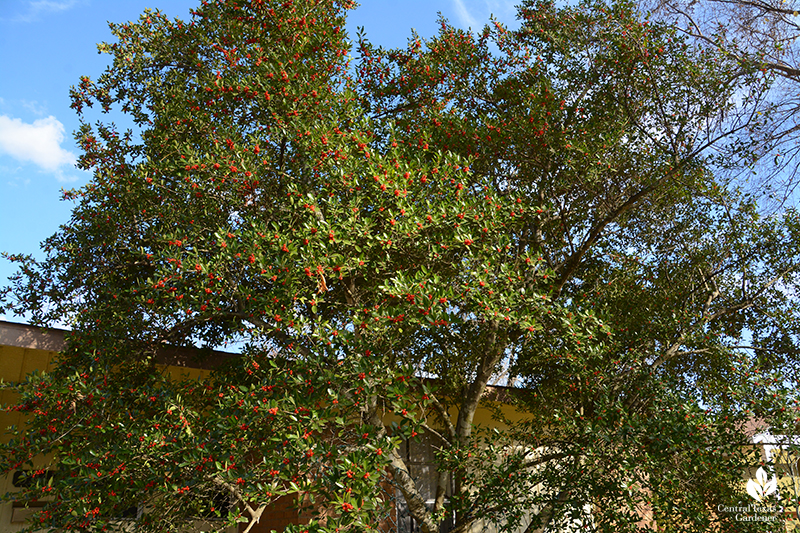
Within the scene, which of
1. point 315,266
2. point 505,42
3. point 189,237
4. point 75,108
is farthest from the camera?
point 505,42

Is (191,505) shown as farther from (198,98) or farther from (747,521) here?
(747,521)

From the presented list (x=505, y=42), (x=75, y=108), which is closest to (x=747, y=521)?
(x=505, y=42)

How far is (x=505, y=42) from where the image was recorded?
8.23 metres

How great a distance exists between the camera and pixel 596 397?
21.1 ft

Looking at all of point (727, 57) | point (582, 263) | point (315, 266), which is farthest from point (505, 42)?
point (315, 266)

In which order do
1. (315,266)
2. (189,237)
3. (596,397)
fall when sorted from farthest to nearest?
(596,397) → (189,237) → (315,266)

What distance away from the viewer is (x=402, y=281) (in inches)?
196

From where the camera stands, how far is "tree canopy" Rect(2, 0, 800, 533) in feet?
16.0

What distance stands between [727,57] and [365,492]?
6970 mm

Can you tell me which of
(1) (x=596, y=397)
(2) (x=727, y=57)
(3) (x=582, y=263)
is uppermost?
(2) (x=727, y=57)

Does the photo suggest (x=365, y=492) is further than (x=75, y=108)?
No

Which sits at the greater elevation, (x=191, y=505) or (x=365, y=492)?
(x=365, y=492)

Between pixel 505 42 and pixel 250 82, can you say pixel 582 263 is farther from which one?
pixel 250 82

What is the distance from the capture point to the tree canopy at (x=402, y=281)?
4.86 meters
